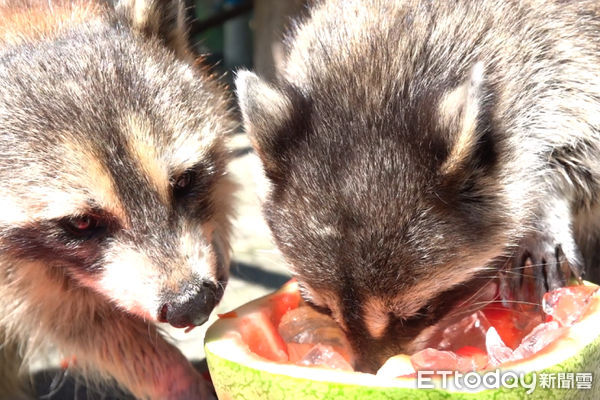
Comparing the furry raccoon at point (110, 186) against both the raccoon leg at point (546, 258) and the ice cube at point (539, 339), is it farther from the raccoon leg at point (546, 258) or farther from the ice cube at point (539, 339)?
the raccoon leg at point (546, 258)

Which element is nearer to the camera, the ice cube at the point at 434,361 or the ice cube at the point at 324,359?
the ice cube at the point at 434,361

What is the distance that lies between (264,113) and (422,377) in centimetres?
122

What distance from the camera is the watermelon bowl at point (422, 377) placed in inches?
100

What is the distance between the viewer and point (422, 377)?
2.60 metres

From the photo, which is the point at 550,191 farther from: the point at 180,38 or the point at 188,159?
the point at 180,38

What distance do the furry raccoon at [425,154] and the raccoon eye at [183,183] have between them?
36 cm

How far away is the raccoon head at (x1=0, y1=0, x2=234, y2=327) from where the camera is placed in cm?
309

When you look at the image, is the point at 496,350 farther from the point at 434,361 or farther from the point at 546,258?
the point at 546,258

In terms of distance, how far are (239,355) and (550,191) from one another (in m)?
1.55

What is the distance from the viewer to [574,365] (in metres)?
2.62

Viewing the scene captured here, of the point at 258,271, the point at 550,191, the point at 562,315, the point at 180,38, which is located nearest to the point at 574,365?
the point at 562,315

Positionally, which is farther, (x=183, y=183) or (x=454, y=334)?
(x=183, y=183)

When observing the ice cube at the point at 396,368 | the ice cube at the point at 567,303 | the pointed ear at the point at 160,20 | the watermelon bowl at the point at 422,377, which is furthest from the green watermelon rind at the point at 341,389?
the pointed ear at the point at 160,20

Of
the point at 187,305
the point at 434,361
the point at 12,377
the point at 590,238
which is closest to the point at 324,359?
the point at 434,361
